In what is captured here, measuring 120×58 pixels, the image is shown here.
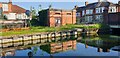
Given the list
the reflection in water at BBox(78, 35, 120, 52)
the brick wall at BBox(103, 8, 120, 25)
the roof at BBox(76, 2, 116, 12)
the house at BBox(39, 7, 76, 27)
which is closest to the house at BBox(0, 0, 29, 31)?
the house at BBox(39, 7, 76, 27)

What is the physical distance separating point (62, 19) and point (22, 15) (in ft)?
30.3

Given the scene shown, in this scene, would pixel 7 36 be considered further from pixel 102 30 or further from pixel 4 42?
pixel 102 30

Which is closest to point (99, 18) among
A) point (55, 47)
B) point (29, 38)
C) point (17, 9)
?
point (17, 9)

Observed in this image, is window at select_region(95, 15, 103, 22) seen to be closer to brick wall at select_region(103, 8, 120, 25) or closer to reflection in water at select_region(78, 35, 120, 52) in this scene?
brick wall at select_region(103, 8, 120, 25)

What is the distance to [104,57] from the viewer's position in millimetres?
20156

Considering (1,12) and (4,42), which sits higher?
(1,12)

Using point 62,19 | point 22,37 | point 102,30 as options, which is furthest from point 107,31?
point 22,37

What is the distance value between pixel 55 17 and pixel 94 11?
13.5 metres

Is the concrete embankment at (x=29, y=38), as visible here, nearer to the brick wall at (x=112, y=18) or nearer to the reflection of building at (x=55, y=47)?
the reflection of building at (x=55, y=47)

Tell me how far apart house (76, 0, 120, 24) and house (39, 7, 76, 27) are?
6.44 metres

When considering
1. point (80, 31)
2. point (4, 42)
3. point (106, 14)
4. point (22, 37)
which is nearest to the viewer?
point (4, 42)

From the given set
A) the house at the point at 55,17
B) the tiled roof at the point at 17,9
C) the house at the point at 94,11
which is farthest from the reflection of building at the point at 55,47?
the house at the point at 94,11

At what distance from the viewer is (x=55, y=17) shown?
48.6m

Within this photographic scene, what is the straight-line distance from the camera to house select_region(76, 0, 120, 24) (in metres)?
54.6
